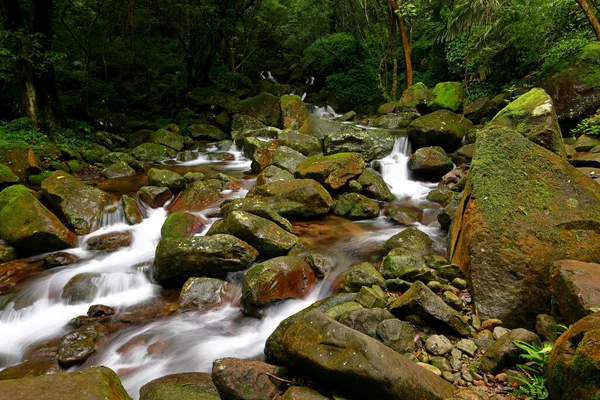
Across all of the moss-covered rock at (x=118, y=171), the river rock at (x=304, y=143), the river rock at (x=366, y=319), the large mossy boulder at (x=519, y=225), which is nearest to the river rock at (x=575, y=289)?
the large mossy boulder at (x=519, y=225)

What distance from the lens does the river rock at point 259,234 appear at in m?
6.33

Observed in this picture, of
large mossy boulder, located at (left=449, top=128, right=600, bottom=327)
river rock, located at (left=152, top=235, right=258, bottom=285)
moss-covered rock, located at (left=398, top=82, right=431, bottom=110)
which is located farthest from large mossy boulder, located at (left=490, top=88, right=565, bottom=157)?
moss-covered rock, located at (left=398, top=82, right=431, bottom=110)

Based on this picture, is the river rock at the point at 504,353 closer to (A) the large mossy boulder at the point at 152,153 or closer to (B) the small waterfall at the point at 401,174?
(B) the small waterfall at the point at 401,174

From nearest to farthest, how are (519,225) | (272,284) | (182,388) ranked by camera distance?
(182,388) < (519,225) < (272,284)

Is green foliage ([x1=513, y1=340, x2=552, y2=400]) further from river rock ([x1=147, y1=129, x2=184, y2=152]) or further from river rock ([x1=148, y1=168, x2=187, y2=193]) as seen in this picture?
river rock ([x1=147, y1=129, x2=184, y2=152])

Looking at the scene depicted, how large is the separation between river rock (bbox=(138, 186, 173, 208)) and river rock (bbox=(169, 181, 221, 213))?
29 centimetres

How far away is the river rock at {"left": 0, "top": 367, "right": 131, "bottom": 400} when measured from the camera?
2.48 meters

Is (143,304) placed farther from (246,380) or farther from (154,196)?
(154,196)

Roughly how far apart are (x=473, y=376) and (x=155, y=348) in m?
3.73

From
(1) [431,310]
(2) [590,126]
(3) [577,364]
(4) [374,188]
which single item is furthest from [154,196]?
(2) [590,126]

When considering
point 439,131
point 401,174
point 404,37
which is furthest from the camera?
point 404,37

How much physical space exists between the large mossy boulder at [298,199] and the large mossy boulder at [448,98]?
8282 millimetres

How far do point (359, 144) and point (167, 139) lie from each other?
8.22m

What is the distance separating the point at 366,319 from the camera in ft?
12.5
